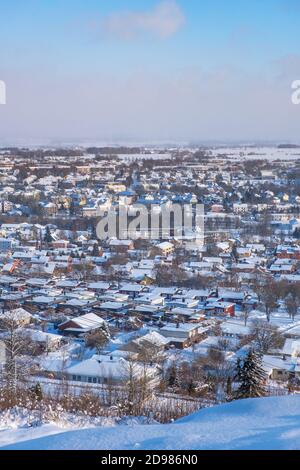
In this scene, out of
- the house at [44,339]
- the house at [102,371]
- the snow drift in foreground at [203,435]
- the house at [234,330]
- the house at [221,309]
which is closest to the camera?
the snow drift in foreground at [203,435]

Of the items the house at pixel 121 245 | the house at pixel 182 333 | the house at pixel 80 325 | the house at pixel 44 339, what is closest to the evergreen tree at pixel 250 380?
the house at pixel 182 333

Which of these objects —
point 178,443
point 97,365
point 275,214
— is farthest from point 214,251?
point 178,443

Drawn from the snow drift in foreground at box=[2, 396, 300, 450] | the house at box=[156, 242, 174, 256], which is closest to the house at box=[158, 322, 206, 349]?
the snow drift in foreground at box=[2, 396, 300, 450]

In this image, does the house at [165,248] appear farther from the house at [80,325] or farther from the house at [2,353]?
the house at [2,353]

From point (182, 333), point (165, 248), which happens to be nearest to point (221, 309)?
point (182, 333)

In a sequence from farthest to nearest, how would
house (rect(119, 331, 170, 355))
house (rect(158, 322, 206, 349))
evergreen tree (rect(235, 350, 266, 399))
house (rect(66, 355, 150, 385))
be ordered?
1. house (rect(158, 322, 206, 349))
2. house (rect(119, 331, 170, 355))
3. house (rect(66, 355, 150, 385))
4. evergreen tree (rect(235, 350, 266, 399))

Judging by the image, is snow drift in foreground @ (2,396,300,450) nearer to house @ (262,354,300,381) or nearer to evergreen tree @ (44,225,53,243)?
house @ (262,354,300,381)
